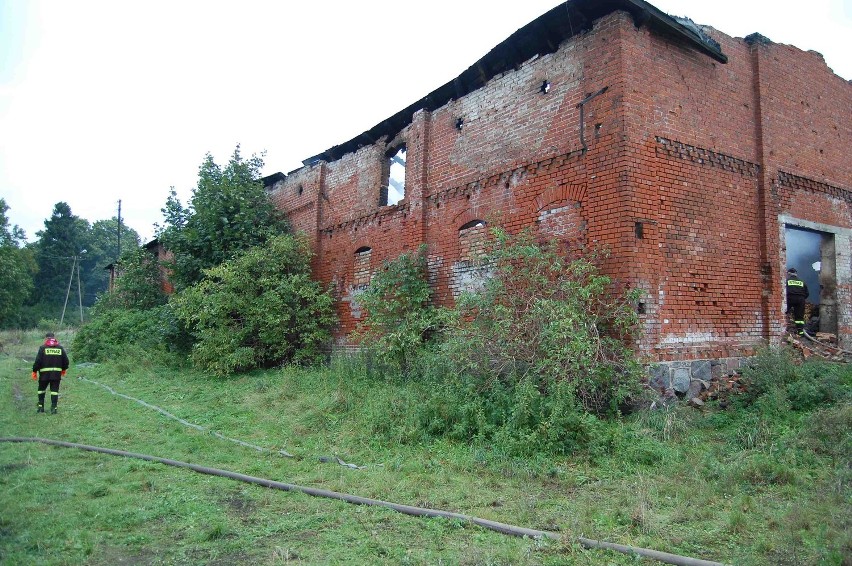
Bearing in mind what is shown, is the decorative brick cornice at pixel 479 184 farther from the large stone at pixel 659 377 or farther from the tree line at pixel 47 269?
the tree line at pixel 47 269

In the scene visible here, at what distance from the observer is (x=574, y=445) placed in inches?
250

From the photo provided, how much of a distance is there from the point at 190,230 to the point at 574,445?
1315 cm

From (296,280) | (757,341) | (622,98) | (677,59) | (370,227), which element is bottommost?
(757,341)

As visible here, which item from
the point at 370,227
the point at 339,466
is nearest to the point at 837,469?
the point at 339,466

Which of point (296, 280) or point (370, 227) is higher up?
point (370, 227)

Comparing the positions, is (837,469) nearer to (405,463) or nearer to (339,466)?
(405,463)

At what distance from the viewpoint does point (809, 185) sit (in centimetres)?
1025

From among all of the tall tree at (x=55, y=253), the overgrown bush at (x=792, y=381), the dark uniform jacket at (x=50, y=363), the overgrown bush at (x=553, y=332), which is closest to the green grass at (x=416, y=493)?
the overgrown bush at (x=792, y=381)

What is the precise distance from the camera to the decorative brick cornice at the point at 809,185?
9.85m

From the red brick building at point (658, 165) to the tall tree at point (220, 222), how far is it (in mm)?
5628

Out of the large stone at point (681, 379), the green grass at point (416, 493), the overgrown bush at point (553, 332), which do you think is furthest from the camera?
the large stone at point (681, 379)

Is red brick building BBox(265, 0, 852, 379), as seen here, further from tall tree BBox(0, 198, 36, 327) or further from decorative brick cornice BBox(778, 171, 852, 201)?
tall tree BBox(0, 198, 36, 327)

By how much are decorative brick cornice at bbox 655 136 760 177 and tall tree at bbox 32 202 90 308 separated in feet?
183

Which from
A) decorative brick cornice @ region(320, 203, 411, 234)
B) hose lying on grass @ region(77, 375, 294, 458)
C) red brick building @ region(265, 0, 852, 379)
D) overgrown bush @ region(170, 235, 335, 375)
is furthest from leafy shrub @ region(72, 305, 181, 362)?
red brick building @ region(265, 0, 852, 379)
